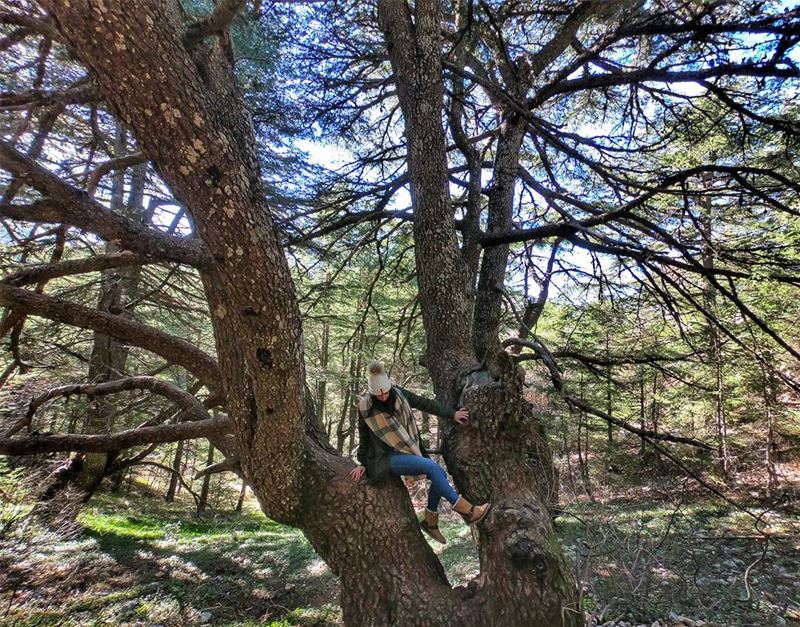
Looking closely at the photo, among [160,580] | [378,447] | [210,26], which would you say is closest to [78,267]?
[210,26]

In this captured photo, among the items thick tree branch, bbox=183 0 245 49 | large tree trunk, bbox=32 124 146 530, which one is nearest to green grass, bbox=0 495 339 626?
large tree trunk, bbox=32 124 146 530

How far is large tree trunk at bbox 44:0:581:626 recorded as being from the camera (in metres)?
1.73

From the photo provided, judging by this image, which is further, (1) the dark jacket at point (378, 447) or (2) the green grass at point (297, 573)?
(2) the green grass at point (297, 573)

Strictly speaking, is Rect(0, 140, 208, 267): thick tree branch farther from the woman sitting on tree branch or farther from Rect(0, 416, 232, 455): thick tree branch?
Rect(0, 416, 232, 455): thick tree branch

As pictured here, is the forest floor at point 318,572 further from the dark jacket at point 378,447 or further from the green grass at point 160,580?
the dark jacket at point 378,447

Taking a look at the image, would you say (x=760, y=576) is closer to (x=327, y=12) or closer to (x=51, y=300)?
(x=51, y=300)

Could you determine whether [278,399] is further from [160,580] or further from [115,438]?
[160,580]

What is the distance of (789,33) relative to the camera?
8.04 ft

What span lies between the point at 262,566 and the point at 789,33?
8643 millimetres

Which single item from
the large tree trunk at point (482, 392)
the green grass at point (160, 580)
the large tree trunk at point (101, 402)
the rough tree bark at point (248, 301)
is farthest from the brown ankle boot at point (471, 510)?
the large tree trunk at point (101, 402)

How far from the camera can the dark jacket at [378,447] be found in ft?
8.46

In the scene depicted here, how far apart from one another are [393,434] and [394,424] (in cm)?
7

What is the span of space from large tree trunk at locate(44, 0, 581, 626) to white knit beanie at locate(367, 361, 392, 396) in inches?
19.2

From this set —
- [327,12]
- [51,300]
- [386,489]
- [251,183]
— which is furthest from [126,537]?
[327,12]
